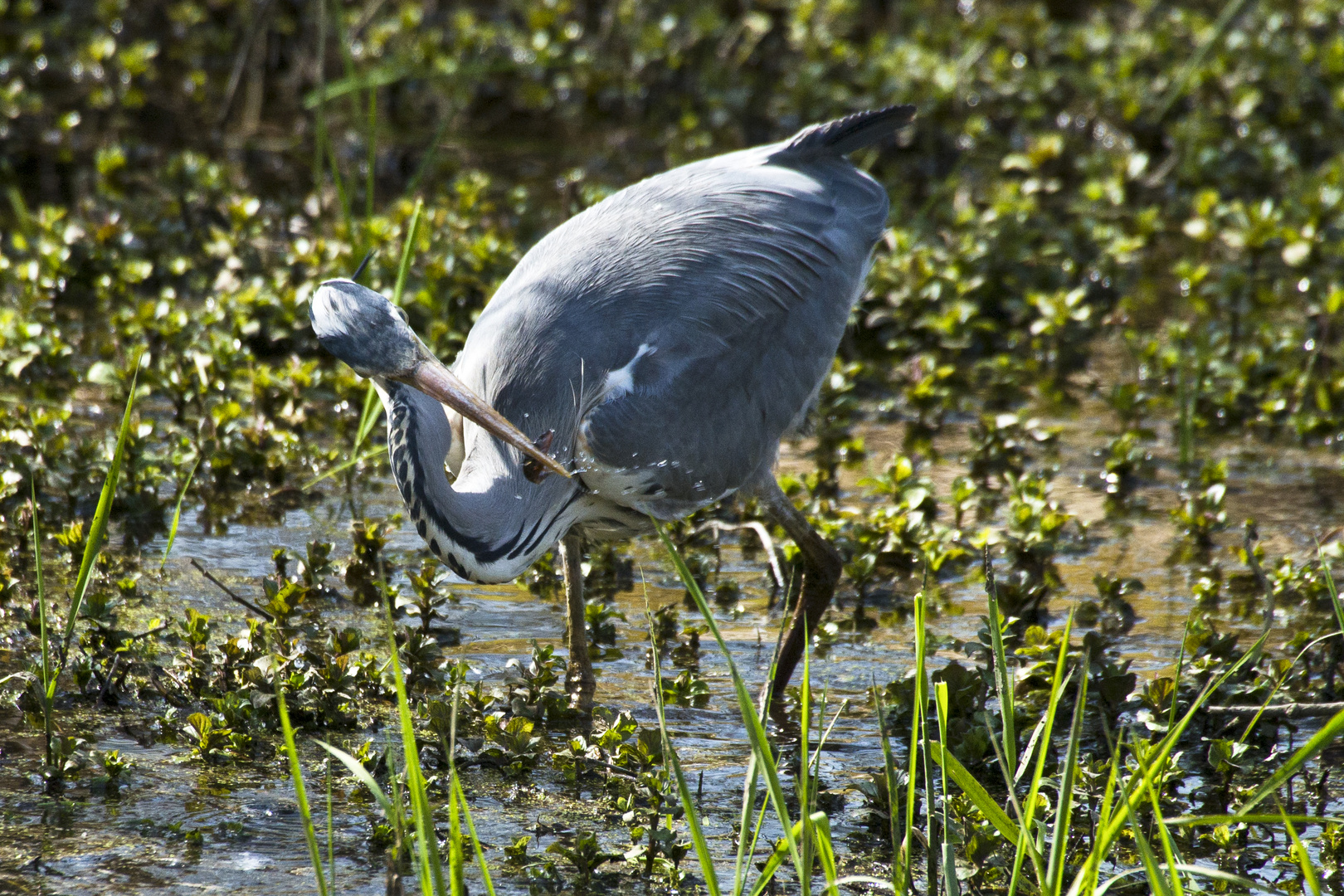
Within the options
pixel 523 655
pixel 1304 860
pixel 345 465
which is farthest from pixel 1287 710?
pixel 345 465

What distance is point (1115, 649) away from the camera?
4.81 metres

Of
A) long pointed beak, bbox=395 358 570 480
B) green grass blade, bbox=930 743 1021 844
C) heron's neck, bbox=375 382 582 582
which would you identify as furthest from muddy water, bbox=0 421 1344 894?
green grass blade, bbox=930 743 1021 844

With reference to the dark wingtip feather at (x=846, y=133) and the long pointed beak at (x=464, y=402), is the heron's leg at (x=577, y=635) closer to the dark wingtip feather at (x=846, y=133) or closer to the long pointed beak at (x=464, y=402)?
the long pointed beak at (x=464, y=402)

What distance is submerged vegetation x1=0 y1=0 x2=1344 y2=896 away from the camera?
3529 mm

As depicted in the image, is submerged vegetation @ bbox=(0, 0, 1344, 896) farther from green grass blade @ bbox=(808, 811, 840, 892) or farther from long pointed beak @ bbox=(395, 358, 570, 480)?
long pointed beak @ bbox=(395, 358, 570, 480)

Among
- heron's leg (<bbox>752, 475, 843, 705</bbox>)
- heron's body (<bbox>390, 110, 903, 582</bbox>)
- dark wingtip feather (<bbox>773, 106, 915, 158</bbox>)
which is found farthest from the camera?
dark wingtip feather (<bbox>773, 106, 915, 158</bbox>)

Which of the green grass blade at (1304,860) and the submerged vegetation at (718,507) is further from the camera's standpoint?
the submerged vegetation at (718,507)

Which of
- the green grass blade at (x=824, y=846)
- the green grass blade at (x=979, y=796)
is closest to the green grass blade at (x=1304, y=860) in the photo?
Result: the green grass blade at (x=979, y=796)

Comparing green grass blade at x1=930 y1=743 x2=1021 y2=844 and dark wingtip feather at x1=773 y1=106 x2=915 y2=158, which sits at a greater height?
dark wingtip feather at x1=773 y1=106 x2=915 y2=158

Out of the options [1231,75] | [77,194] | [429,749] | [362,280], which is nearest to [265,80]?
[77,194]

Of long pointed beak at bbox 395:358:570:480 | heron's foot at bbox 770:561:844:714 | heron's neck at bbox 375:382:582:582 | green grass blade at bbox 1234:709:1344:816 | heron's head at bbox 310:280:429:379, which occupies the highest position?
heron's head at bbox 310:280:429:379

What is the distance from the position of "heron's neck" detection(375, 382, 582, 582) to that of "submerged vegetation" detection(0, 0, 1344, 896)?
27cm

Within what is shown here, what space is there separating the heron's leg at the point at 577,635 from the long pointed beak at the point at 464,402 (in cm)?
68

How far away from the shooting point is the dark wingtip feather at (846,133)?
221 inches
